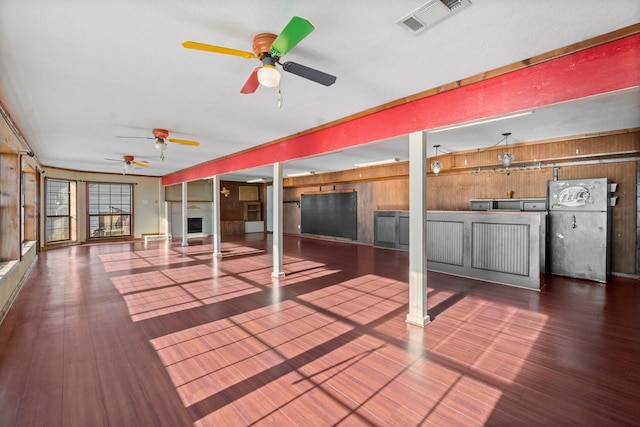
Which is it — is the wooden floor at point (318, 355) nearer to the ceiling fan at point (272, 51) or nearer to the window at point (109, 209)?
the ceiling fan at point (272, 51)

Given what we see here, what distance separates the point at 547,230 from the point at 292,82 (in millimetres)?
5677

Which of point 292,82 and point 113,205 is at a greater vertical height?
point 292,82

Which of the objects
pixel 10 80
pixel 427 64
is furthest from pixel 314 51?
pixel 10 80

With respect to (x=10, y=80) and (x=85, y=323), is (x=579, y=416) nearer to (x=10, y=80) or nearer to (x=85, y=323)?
(x=85, y=323)

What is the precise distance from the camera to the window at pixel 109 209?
10.8m

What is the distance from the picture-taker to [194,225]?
13.0 metres

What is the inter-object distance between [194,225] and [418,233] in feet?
38.9

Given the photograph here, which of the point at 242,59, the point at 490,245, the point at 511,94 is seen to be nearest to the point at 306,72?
the point at 242,59

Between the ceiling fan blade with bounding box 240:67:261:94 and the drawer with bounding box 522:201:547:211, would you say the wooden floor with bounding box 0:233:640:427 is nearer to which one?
the drawer with bounding box 522:201:547:211

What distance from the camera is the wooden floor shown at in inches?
75.8

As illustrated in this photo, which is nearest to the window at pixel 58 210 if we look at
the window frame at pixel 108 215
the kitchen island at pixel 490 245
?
the window frame at pixel 108 215

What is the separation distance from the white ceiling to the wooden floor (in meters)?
2.35

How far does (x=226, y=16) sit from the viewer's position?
1919 mm

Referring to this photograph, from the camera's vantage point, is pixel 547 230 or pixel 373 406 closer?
pixel 373 406
